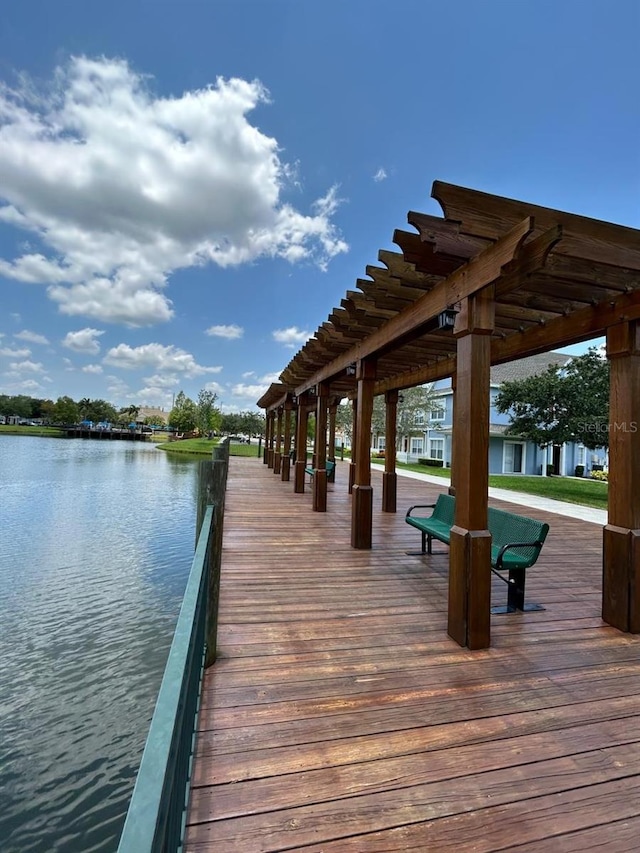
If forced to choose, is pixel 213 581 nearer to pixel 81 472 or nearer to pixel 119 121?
pixel 119 121

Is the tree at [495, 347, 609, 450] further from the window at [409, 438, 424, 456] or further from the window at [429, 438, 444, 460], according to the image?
the window at [409, 438, 424, 456]

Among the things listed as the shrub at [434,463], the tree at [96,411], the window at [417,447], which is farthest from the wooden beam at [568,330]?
the tree at [96,411]

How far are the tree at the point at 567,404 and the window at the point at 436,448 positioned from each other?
42.8ft

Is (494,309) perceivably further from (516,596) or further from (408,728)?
(408,728)

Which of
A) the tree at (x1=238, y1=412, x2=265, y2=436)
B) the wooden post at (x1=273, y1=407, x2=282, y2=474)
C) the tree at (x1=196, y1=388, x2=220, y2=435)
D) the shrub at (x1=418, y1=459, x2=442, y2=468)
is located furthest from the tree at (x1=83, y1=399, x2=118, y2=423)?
the wooden post at (x1=273, y1=407, x2=282, y2=474)

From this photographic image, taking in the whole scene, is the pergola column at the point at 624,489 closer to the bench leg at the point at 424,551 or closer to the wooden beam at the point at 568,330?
the wooden beam at the point at 568,330

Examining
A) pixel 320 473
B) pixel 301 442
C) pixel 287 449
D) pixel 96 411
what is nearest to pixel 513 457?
pixel 287 449

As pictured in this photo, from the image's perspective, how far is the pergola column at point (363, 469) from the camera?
18.8 ft

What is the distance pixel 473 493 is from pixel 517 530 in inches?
56.6

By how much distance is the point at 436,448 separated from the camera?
95.3 ft

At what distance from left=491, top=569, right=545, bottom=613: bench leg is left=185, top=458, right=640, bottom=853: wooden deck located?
0.11 metres

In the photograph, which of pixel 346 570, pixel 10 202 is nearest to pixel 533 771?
pixel 346 570

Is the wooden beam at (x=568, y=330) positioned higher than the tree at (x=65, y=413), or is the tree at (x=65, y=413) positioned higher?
the tree at (x=65, y=413)

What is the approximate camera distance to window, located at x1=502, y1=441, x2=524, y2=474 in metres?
24.5
